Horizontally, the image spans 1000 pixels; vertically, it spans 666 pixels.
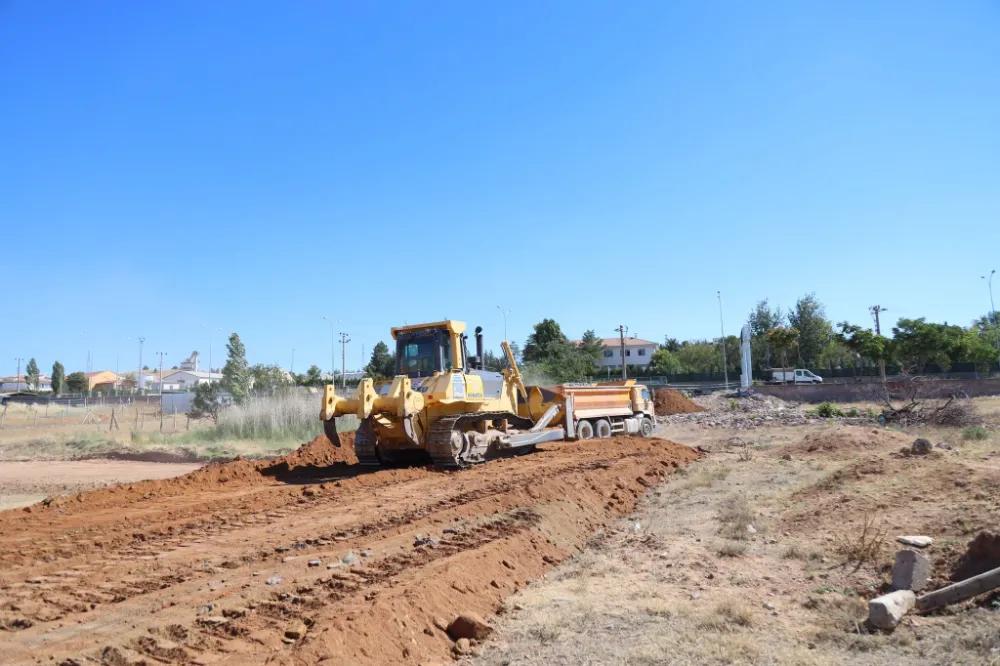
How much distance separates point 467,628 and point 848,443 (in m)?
13.0

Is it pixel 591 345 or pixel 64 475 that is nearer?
pixel 64 475

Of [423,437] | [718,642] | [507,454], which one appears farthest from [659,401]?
[718,642]

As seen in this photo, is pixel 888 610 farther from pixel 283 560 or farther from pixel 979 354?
pixel 979 354

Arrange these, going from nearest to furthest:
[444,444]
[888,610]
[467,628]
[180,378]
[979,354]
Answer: [888,610], [467,628], [444,444], [979,354], [180,378]

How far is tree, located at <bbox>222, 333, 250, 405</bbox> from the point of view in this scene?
3388 centimetres

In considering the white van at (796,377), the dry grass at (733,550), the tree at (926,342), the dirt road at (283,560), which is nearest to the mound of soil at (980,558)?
the dry grass at (733,550)

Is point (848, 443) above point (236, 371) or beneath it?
beneath

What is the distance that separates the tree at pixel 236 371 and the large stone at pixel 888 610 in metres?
31.6

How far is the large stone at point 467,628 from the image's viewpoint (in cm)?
533

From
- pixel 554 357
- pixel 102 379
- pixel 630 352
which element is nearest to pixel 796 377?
pixel 554 357

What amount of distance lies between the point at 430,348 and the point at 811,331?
71.2m

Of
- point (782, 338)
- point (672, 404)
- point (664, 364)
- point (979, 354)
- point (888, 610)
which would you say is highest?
point (782, 338)

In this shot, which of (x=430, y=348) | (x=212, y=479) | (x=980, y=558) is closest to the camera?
(x=980, y=558)

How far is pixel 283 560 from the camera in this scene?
24.2 feet
